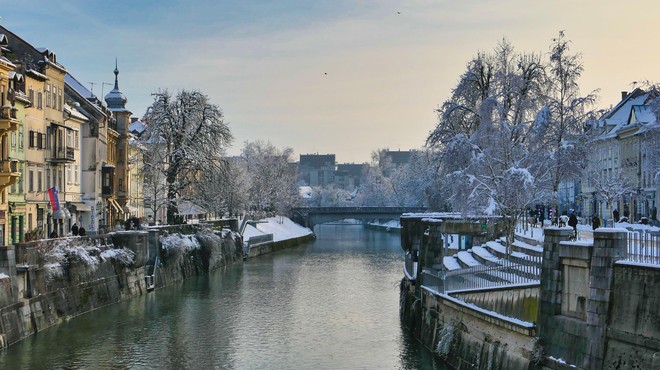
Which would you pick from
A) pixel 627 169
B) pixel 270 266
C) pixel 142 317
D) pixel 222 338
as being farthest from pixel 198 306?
pixel 627 169

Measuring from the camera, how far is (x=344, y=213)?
11881cm

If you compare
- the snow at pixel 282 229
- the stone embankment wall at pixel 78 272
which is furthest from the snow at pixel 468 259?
the snow at pixel 282 229

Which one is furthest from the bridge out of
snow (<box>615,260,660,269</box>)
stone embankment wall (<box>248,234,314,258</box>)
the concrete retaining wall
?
snow (<box>615,260,660,269</box>)

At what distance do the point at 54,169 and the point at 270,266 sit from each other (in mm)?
19064

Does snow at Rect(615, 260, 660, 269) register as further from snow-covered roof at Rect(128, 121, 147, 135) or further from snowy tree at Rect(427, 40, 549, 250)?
snow-covered roof at Rect(128, 121, 147, 135)

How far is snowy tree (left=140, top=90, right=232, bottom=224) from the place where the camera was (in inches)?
2527

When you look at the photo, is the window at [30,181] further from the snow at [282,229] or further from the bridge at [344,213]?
the bridge at [344,213]

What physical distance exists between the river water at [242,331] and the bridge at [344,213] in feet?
203

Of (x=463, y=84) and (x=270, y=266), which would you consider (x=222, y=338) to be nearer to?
(x=463, y=84)

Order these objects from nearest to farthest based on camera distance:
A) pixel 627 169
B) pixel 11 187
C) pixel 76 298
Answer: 1. pixel 76 298
2. pixel 11 187
3. pixel 627 169

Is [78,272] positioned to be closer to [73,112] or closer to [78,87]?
[73,112]

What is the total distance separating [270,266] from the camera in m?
66.6

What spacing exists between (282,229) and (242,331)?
6832 cm

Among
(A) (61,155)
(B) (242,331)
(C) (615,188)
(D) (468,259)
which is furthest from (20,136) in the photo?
(C) (615,188)
